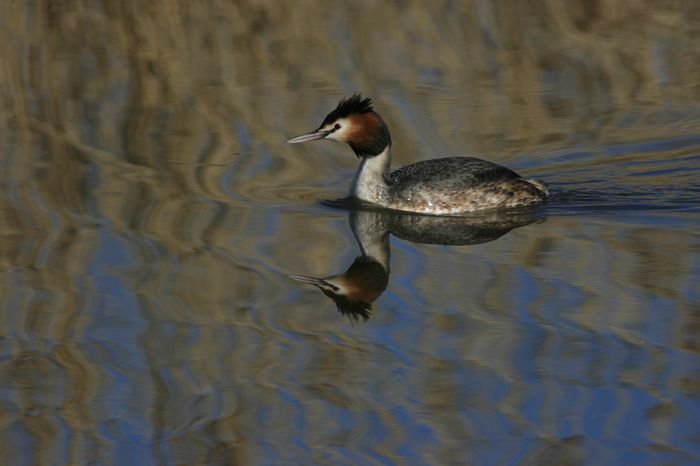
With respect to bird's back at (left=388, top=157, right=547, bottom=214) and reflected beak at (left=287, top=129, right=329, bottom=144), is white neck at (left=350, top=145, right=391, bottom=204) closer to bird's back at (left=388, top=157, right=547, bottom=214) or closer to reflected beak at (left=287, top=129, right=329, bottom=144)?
bird's back at (left=388, top=157, right=547, bottom=214)

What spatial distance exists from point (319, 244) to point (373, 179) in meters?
1.23

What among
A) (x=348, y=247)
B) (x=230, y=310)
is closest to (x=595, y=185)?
(x=348, y=247)

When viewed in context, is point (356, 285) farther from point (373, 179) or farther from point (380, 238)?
point (373, 179)

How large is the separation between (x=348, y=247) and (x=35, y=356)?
260 cm

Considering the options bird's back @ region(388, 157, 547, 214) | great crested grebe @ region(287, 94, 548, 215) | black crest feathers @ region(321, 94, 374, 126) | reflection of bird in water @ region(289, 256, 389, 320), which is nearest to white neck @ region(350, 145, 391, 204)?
great crested grebe @ region(287, 94, 548, 215)

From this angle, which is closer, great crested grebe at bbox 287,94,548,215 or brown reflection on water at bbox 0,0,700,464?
brown reflection on water at bbox 0,0,700,464

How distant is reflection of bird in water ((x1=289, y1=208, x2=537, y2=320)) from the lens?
26.0 feet

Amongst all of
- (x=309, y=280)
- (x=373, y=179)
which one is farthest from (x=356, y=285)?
(x=373, y=179)

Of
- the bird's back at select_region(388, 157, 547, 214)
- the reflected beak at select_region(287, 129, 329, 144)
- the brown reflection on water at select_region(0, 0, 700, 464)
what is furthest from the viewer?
the bird's back at select_region(388, 157, 547, 214)

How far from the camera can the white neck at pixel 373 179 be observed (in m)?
10.0

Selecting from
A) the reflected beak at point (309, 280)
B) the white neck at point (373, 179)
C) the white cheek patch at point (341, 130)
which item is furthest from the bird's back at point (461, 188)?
the reflected beak at point (309, 280)

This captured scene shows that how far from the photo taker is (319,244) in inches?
354

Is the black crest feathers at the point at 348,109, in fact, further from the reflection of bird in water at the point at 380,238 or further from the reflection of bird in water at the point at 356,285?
the reflection of bird in water at the point at 356,285

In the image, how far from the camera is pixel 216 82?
42.7 feet
